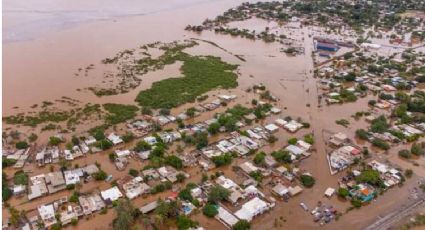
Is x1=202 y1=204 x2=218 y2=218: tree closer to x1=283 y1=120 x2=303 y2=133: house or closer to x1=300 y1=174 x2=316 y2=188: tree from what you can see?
x1=300 y1=174 x2=316 y2=188: tree

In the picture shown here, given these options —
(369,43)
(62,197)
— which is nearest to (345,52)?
(369,43)

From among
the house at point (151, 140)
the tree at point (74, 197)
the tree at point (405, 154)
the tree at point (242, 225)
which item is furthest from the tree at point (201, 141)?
the tree at point (405, 154)

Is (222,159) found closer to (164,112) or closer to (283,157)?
(283,157)

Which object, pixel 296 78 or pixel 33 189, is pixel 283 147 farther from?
pixel 33 189

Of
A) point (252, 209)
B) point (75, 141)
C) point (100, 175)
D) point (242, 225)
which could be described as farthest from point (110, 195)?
point (252, 209)

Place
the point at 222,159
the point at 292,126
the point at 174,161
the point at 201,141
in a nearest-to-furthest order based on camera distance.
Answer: the point at 174,161
the point at 222,159
the point at 201,141
the point at 292,126

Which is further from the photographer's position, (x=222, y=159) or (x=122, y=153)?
(x=122, y=153)

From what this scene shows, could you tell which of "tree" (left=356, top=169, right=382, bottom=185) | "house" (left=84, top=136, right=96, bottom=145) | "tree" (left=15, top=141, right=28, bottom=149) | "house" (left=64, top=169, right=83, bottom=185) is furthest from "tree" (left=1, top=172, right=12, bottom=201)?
"tree" (left=356, top=169, right=382, bottom=185)

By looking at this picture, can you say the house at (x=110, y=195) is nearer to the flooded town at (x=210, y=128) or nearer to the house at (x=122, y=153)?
the flooded town at (x=210, y=128)
